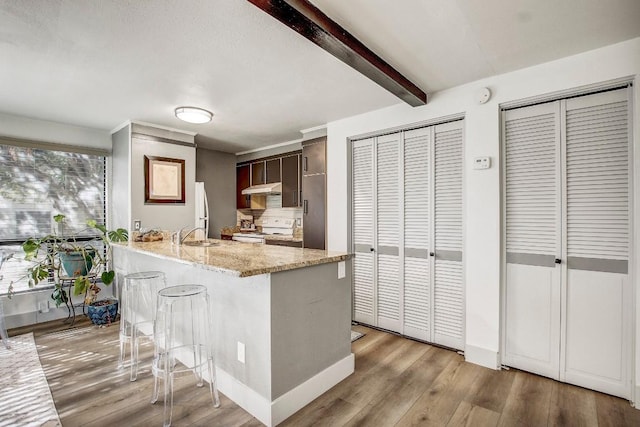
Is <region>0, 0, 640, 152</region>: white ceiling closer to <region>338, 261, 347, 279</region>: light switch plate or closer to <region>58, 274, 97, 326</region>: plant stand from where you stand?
<region>338, 261, 347, 279</region>: light switch plate

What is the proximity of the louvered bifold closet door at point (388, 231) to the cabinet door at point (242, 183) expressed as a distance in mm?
2928

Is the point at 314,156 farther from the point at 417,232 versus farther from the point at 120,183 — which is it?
the point at 120,183

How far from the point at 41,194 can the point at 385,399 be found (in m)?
4.44

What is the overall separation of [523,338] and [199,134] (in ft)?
14.8

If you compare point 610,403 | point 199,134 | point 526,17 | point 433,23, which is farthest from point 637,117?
point 199,134

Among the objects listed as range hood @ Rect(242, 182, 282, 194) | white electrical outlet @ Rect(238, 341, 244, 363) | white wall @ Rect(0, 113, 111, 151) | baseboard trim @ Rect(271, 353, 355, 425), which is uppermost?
white wall @ Rect(0, 113, 111, 151)

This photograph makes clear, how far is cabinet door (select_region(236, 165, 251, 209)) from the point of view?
566 centimetres

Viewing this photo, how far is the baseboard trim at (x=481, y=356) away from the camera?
2.58 meters

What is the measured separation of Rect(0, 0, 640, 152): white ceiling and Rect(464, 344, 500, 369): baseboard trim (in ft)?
7.68

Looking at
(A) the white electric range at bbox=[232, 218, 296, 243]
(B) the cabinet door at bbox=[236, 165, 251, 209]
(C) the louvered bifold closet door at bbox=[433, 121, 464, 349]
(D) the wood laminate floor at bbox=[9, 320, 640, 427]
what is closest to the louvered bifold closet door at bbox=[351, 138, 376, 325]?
(C) the louvered bifold closet door at bbox=[433, 121, 464, 349]

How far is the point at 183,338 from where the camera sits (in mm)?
2693

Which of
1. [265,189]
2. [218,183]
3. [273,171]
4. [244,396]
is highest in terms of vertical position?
[273,171]

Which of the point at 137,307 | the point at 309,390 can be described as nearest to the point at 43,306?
the point at 137,307

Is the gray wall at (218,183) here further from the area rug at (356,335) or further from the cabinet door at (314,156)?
the area rug at (356,335)
